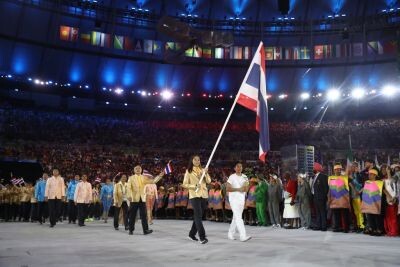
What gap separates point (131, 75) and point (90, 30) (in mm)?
6346

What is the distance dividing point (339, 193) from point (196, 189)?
501cm

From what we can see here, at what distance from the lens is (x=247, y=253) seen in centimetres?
731

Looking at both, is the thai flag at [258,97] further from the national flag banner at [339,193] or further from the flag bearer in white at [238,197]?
the national flag banner at [339,193]

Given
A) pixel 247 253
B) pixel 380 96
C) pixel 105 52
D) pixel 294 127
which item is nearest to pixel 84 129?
pixel 105 52

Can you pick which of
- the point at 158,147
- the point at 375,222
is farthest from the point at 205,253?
the point at 158,147

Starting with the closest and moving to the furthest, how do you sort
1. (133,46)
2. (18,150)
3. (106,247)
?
(106,247), (18,150), (133,46)

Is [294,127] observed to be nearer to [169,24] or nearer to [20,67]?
[169,24]

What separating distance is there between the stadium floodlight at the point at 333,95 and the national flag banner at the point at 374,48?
4.92 metres

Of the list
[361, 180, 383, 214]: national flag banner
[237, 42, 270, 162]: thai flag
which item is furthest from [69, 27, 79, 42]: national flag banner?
[361, 180, 383, 214]: national flag banner

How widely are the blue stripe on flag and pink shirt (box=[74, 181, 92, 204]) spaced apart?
9003mm

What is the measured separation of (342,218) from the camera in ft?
39.7

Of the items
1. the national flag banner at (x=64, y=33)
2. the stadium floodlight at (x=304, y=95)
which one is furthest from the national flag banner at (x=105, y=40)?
the stadium floodlight at (x=304, y=95)

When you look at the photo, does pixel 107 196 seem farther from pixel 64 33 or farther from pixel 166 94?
pixel 166 94

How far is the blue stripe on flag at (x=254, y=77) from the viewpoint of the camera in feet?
30.5
